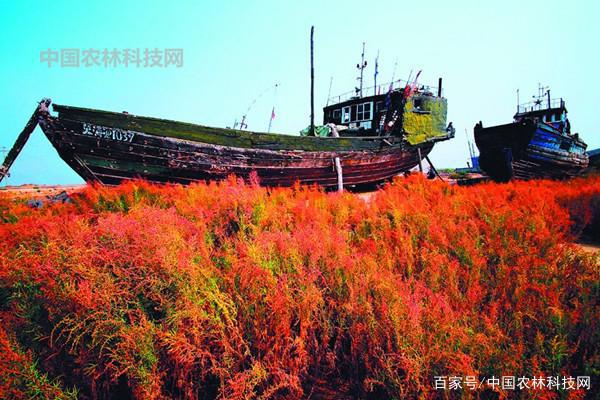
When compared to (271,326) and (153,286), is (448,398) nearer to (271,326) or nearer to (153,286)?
(271,326)

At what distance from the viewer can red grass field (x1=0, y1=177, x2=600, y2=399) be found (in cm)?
186

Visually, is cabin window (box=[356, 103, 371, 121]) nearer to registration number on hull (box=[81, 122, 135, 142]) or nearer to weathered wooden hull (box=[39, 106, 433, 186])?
weathered wooden hull (box=[39, 106, 433, 186])

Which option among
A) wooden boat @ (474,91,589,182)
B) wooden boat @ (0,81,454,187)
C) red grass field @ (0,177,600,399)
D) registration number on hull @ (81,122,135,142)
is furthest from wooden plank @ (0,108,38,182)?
wooden boat @ (474,91,589,182)

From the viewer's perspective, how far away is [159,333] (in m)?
1.93

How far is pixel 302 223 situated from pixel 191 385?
123 inches

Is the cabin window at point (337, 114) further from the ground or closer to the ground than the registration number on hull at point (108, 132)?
further from the ground

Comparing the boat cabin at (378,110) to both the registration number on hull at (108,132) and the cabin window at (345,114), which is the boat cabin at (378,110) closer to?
the cabin window at (345,114)

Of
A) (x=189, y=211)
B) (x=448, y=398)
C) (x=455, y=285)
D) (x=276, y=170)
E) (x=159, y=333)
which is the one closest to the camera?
(x=448, y=398)

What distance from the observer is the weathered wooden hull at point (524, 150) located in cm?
1262

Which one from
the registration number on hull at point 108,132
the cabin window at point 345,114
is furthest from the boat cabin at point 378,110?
the registration number on hull at point 108,132

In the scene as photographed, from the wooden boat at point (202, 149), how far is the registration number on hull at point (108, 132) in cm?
2

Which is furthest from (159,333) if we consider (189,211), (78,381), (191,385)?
(189,211)

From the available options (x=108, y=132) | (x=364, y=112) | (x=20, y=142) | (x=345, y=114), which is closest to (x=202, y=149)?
(x=108, y=132)

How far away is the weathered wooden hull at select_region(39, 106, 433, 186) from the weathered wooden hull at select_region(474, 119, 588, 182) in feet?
26.1
